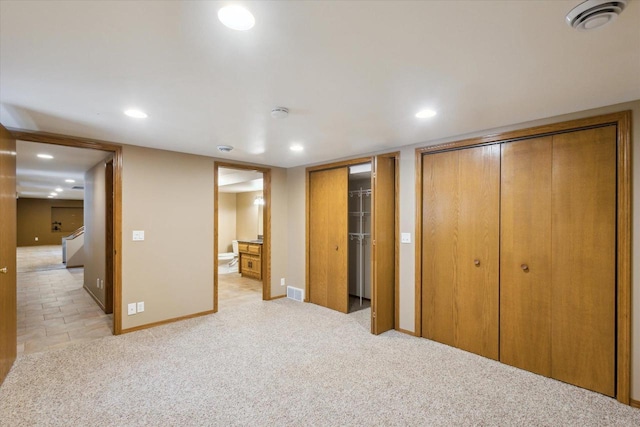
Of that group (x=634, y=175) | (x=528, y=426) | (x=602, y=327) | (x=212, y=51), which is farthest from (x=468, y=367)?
(x=212, y=51)

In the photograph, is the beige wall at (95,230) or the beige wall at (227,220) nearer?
the beige wall at (95,230)

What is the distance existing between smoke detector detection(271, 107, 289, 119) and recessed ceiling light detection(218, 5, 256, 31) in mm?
1008

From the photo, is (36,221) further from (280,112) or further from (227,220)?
(280,112)

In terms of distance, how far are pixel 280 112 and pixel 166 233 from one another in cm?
247

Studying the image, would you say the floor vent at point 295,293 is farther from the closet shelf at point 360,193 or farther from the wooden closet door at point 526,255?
the wooden closet door at point 526,255

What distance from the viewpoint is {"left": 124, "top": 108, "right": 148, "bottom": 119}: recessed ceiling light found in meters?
2.42

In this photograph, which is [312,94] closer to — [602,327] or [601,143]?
[601,143]

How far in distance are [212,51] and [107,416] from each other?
8.11 ft

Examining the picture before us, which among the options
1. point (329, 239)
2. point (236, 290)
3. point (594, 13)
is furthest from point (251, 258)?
point (594, 13)

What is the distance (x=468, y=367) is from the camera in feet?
9.08

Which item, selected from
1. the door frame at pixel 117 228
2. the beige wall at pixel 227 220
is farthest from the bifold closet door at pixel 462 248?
the beige wall at pixel 227 220

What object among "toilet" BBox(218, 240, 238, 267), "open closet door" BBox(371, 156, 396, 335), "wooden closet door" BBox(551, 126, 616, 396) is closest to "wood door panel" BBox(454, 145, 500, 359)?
"wooden closet door" BBox(551, 126, 616, 396)

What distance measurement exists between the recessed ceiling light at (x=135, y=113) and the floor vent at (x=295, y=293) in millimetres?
3405

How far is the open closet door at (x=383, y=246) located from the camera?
3.54 meters
